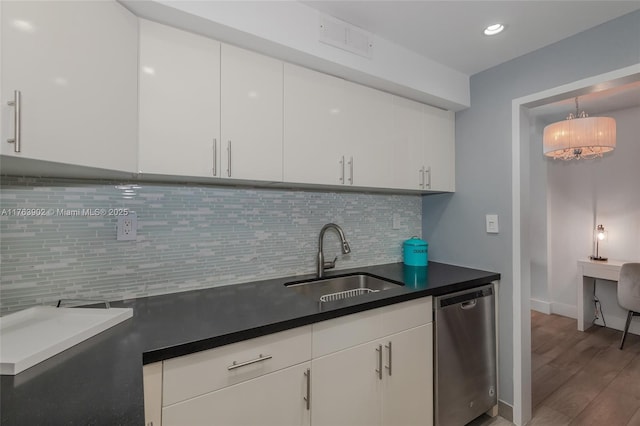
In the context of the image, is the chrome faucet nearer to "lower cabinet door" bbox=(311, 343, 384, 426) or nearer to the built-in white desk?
"lower cabinet door" bbox=(311, 343, 384, 426)

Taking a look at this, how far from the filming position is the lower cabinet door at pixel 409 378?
145cm

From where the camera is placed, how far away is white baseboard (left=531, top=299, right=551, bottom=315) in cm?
377

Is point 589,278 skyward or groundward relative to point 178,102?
groundward

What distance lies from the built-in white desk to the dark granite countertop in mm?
2381

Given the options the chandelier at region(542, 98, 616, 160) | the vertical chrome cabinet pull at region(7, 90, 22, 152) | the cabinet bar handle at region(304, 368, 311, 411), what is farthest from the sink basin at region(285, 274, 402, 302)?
the chandelier at region(542, 98, 616, 160)

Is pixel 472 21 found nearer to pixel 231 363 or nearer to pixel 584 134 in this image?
pixel 584 134

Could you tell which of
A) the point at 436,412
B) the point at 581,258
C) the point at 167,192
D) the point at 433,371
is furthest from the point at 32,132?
the point at 581,258

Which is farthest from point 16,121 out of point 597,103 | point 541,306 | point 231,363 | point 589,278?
point 541,306

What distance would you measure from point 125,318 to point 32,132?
2.29 feet

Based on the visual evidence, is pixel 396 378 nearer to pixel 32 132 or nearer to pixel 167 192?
pixel 167 192

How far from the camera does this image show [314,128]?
5.17ft

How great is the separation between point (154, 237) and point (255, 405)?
889mm

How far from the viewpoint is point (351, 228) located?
208 centimetres

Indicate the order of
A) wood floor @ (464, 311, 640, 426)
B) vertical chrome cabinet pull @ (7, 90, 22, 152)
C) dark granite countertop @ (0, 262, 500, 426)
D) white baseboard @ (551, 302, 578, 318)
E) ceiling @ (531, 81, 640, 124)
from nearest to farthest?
dark granite countertop @ (0, 262, 500, 426) → vertical chrome cabinet pull @ (7, 90, 22, 152) → wood floor @ (464, 311, 640, 426) → ceiling @ (531, 81, 640, 124) → white baseboard @ (551, 302, 578, 318)
